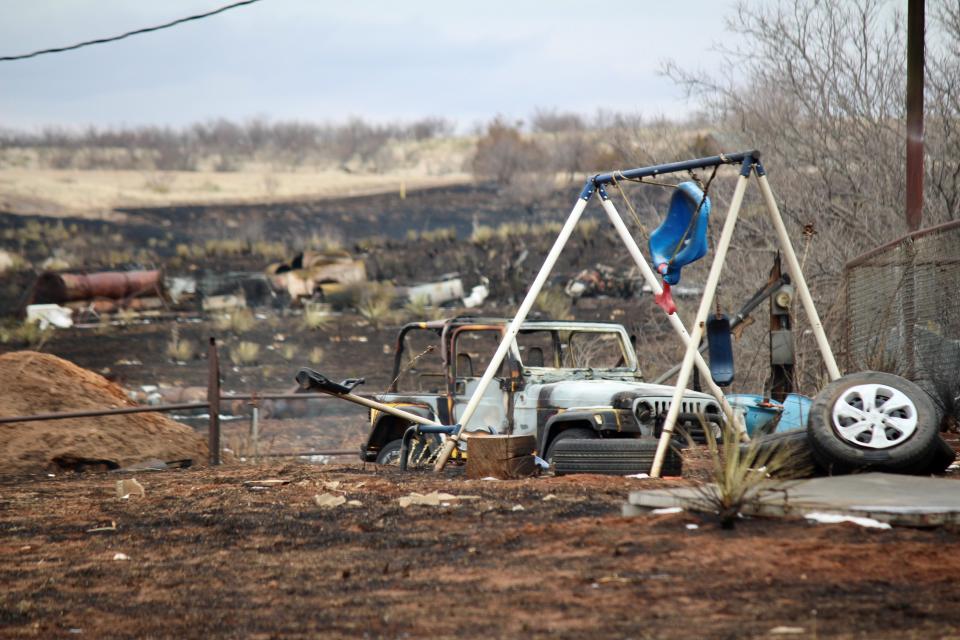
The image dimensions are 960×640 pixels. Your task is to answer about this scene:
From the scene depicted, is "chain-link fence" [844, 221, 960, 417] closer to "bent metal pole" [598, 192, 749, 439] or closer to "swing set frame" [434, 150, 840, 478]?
"swing set frame" [434, 150, 840, 478]

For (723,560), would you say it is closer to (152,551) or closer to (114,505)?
(152,551)

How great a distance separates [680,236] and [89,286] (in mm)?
25787

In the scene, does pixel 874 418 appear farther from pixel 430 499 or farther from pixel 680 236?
pixel 430 499

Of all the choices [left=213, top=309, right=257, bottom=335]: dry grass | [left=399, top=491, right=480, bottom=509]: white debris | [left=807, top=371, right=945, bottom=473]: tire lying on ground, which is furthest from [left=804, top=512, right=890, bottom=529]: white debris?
[left=213, top=309, right=257, bottom=335]: dry grass

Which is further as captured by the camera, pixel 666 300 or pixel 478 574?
pixel 666 300

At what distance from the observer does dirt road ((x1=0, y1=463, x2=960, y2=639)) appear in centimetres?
540

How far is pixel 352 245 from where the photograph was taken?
4606 centimetres

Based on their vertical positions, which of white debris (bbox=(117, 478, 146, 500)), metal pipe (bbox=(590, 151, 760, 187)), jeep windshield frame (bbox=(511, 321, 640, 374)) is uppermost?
metal pipe (bbox=(590, 151, 760, 187))

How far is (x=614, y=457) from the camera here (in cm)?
1005

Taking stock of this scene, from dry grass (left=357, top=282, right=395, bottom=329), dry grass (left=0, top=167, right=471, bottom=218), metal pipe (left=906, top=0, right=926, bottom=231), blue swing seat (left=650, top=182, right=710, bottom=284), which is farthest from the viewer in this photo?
dry grass (left=0, top=167, right=471, bottom=218)

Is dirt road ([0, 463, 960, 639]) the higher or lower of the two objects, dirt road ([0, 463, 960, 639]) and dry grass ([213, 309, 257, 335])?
the lower

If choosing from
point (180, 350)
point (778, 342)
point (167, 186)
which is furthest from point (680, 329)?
point (167, 186)

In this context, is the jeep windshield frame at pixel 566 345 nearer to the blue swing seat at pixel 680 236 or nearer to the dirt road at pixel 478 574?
the blue swing seat at pixel 680 236

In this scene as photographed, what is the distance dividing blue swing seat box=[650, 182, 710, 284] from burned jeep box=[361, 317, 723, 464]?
3.97ft
